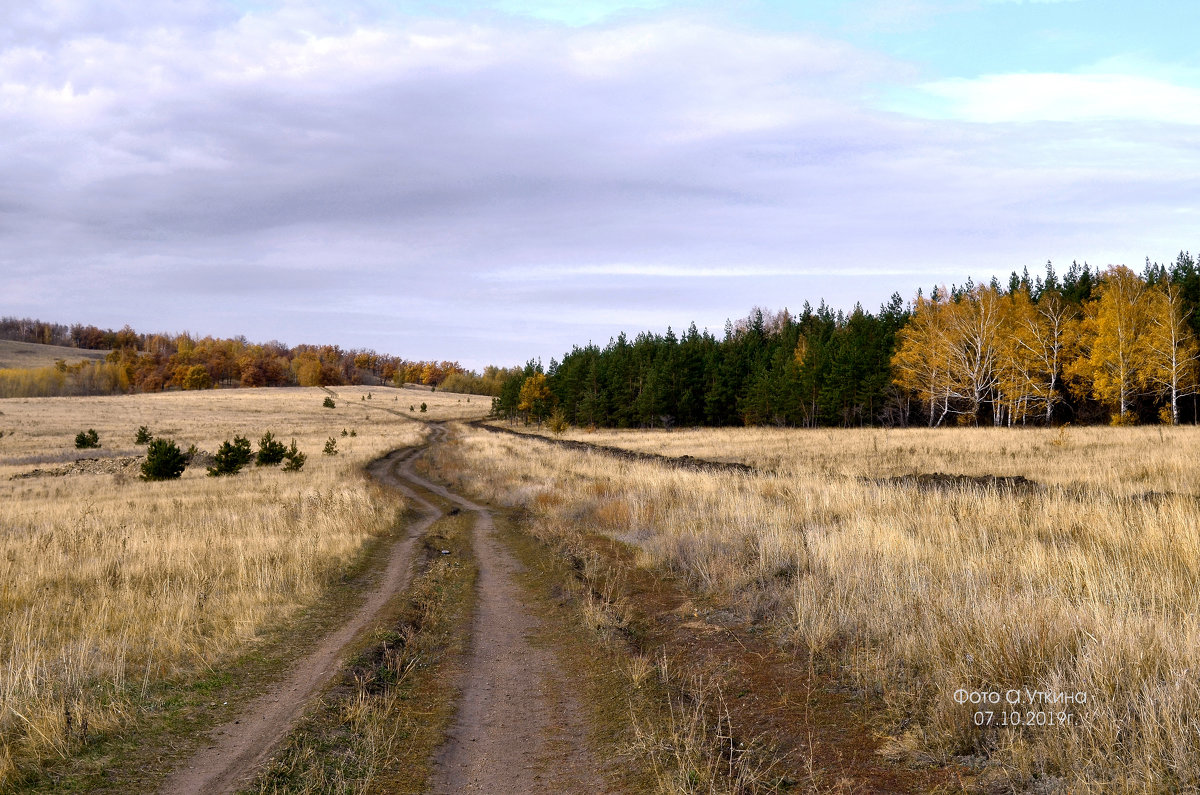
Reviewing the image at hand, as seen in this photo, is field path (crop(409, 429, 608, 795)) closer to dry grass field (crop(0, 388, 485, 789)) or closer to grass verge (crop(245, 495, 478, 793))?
grass verge (crop(245, 495, 478, 793))

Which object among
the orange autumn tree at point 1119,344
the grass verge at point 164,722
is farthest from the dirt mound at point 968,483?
the orange autumn tree at point 1119,344

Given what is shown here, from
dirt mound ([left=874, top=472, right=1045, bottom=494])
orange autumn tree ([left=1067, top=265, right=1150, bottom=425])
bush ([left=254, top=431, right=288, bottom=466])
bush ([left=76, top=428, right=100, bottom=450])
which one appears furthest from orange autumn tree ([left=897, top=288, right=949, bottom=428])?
bush ([left=76, top=428, right=100, bottom=450])

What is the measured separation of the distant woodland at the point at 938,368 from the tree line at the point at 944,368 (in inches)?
6.5

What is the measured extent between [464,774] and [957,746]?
3774 mm

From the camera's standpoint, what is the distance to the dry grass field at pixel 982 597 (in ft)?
14.6

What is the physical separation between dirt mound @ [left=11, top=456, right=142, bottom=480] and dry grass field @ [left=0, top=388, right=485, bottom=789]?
713mm

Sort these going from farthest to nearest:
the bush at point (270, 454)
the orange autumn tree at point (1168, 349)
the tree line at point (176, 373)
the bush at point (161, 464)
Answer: the tree line at point (176, 373)
the orange autumn tree at point (1168, 349)
the bush at point (270, 454)
the bush at point (161, 464)

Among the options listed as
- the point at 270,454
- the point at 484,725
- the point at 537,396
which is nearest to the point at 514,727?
the point at 484,725

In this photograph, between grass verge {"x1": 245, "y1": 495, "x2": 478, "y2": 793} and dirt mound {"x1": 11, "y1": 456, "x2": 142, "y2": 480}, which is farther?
dirt mound {"x1": 11, "y1": 456, "x2": 142, "y2": 480}

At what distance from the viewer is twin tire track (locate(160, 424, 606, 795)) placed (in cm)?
525

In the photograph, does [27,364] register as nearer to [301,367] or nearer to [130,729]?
[301,367]

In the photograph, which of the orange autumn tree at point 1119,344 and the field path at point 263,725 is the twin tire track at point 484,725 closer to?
the field path at point 263,725

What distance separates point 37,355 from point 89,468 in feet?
596

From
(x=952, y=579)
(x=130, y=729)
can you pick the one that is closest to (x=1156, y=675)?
(x=952, y=579)
